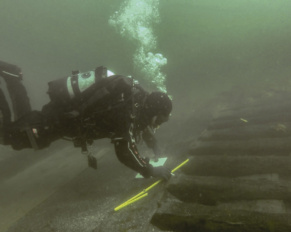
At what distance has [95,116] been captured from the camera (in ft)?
8.09

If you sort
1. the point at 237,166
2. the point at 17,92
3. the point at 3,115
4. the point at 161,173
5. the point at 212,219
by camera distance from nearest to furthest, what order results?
the point at 212,219 → the point at 3,115 → the point at 161,173 → the point at 237,166 → the point at 17,92

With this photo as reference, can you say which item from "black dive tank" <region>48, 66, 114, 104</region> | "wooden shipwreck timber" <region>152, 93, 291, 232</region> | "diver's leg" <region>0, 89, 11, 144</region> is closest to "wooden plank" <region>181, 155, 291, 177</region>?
"wooden shipwreck timber" <region>152, 93, 291, 232</region>

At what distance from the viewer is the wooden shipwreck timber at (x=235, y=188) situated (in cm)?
189

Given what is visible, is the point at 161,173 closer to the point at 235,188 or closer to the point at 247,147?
the point at 235,188

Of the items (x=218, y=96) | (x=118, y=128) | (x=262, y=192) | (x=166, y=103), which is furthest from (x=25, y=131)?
(x=218, y=96)

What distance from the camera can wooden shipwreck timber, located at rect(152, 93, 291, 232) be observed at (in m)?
1.89

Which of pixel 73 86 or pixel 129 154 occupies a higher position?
pixel 73 86

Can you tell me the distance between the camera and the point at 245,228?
5.78 ft

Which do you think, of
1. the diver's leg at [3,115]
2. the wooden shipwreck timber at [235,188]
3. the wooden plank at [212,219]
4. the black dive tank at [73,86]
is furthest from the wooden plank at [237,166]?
the diver's leg at [3,115]

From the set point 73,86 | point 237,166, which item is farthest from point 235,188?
point 73,86

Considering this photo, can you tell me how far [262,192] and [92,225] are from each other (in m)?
1.96

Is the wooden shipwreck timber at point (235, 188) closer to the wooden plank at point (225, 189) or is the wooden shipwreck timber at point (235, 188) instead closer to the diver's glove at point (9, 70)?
the wooden plank at point (225, 189)

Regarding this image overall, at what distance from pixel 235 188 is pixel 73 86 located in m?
2.30

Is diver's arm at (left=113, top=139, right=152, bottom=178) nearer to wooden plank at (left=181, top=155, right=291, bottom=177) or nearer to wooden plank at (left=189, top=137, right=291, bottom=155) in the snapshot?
wooden plank at (left=181, top=155, right=291, bottom=177)
